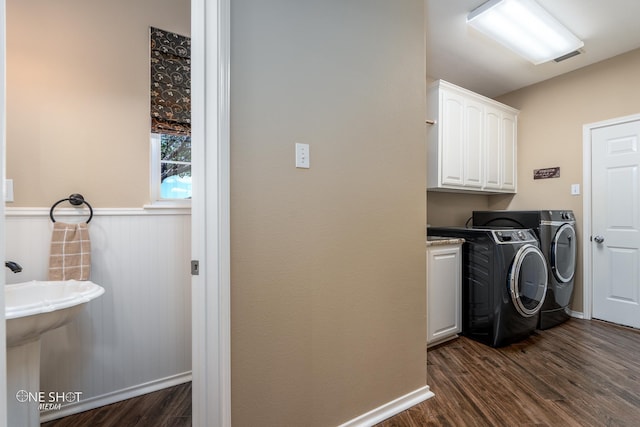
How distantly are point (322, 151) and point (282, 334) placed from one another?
0.82 m

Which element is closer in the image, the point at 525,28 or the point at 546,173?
the point at 525,28

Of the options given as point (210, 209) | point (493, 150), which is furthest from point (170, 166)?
point (493, 150)

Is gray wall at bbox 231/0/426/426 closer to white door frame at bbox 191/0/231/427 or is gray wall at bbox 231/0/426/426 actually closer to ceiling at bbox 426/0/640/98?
Result: white door frame at bbox 191/0/231/427

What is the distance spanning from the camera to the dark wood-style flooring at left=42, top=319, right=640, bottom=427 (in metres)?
1.51

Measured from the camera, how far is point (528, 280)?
2.40 metres

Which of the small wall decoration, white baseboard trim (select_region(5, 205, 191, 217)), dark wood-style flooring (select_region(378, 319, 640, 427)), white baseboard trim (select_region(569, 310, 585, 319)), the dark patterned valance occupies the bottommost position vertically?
dark wood-style flooring (select_region(378, 319, 640, 427))

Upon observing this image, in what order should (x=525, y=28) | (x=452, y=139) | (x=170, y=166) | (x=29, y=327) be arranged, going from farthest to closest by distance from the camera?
(x=452, y=139), (x=525, y=28), (x=170, y=166), (x=29, y=327)

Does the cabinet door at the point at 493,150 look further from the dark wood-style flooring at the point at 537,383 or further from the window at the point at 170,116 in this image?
the window at the point at 170,116

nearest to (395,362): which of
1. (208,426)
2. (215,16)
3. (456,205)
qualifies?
(208,426)

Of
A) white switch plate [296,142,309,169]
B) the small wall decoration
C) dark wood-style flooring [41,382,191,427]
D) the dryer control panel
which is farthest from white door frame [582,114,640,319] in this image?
dark wood-style flooring [41,382,191,427]

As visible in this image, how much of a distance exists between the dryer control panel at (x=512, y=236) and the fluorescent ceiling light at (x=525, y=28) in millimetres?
1546

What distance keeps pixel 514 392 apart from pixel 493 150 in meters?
2.37

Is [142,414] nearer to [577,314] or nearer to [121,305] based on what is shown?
[121,305]

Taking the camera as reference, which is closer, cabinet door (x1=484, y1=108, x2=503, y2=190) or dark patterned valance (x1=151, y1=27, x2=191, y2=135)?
dark patterned valance (x1=151, y1=27, x2=191, y2=135)
